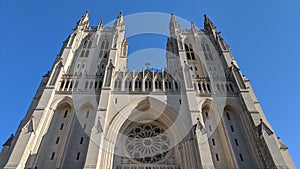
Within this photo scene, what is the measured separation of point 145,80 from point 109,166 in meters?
8.85

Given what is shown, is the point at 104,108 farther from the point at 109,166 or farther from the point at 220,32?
the point at 220,32

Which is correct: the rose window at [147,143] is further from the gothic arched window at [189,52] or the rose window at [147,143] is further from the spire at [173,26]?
the spire at [173,26]

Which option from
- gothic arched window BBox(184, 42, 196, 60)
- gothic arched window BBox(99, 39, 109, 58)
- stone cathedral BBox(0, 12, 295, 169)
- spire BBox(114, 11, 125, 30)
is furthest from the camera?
spire BBox(114, 11, 125, 30)

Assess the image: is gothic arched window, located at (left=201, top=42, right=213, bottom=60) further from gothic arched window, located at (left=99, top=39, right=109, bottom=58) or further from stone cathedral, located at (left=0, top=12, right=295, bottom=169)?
gothic arched window, located at (left=99, top=39, right=109, bottom=58)

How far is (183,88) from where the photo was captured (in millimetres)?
19547

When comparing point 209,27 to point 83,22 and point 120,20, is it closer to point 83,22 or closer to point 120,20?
point 120,20

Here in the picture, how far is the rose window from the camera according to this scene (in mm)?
16938

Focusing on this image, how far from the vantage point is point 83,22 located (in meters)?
29.9

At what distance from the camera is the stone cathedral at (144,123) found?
14.9 metres

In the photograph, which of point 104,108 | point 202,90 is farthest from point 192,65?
point 104,108

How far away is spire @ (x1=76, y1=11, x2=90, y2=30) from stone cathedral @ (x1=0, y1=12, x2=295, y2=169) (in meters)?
6.20

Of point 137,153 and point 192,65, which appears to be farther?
point 192,65

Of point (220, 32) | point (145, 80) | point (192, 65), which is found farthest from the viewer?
point (220, 32)

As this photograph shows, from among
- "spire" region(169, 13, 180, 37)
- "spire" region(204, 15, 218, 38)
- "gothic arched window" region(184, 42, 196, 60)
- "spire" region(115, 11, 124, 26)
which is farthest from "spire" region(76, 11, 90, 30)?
"spire" region(204, 15, 218, 38)
